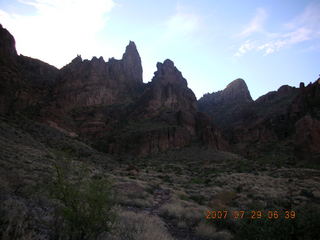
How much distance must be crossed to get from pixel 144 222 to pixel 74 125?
76.6 m

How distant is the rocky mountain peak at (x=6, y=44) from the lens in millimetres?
79688

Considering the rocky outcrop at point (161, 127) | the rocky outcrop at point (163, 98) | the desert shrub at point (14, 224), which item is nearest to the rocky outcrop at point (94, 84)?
the rocky outcrop at point (163, 98)

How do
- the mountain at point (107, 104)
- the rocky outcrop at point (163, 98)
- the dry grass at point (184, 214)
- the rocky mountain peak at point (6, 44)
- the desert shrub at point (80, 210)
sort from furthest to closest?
the rocky outcrop at point (163, 98), the rocky mountain peak at point (6, 44), the mountain at point (107, 104), the dry grass at point (184, 214), the desert shrub at point (80, 210)

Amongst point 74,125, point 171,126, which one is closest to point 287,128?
point 171,126

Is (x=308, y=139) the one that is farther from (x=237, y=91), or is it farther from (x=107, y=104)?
(x=237, y=91)

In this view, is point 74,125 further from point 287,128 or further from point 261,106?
point 261,106

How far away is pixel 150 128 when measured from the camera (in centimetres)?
8088

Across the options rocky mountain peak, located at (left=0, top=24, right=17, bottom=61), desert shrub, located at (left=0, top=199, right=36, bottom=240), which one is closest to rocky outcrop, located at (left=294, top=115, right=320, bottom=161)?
desert shrub, located at (left=0, top=199, right=36, bottom=240)

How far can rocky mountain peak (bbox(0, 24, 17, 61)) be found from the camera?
3137 inches

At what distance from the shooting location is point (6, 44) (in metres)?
86.1

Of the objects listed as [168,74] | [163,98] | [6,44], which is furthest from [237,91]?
[6,44]

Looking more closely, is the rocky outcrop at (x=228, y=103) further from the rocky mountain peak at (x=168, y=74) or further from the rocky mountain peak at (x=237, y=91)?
the rocky mountain peak at (x=168, y=74)

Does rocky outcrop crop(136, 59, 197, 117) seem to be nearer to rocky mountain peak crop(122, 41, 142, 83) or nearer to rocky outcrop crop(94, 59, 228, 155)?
rocky outcrop crop(94, 59, 228, 155)

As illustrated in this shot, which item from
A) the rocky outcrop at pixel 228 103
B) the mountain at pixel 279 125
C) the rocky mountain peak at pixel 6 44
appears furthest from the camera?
the rocky outcrop at pixel 228 103
